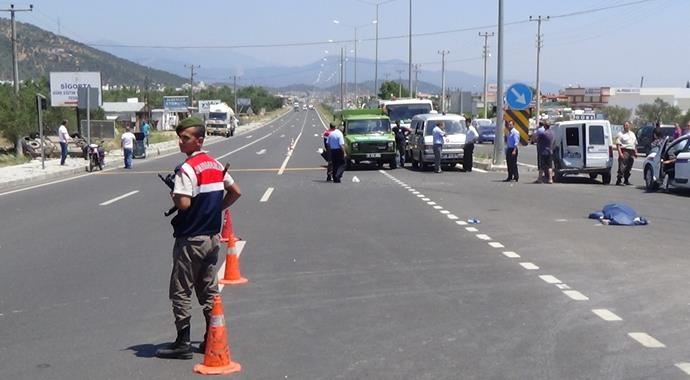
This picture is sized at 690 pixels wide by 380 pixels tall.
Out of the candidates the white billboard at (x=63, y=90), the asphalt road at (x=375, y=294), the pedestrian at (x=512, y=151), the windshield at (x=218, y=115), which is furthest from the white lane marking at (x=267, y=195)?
the windshield at (x=218, y=115)

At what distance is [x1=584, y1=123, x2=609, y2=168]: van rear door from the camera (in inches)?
970

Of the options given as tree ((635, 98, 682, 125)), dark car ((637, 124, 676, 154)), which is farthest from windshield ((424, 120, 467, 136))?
tree ((635, 98, 682, 125))

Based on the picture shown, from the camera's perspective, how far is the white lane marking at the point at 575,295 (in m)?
8.72

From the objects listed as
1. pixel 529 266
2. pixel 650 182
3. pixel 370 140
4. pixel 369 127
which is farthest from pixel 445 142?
pixel 529 266

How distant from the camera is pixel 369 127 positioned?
108 ft

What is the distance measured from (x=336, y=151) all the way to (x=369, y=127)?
8.16 meters

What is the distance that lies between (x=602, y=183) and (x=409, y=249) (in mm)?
14641

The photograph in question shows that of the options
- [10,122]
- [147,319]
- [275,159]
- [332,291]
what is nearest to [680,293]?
[332,291]

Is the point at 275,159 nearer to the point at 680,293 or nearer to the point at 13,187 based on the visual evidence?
the point at 13,187

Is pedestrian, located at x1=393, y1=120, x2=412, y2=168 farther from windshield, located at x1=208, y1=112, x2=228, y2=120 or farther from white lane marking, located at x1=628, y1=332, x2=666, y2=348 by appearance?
windshield, located at x1=208, y1=112, x2=228, y2=120

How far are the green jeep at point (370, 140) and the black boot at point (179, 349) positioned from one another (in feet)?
80.9

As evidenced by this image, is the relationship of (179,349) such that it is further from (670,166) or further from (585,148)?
(585,148)

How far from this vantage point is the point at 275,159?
40.3m

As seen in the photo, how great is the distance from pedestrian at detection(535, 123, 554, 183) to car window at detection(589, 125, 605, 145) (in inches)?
50.8
